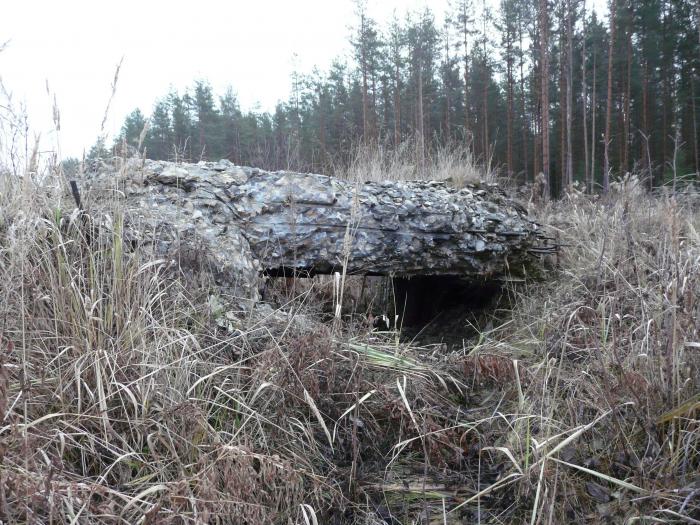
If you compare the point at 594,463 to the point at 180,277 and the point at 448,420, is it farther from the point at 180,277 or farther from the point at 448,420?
the point at 180,277

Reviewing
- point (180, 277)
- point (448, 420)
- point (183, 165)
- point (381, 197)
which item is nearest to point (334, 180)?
point (381, 197)

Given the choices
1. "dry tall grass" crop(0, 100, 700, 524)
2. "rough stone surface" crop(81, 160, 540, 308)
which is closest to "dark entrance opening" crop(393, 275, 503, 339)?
"rough stone surface" crop(81, 160, 540, 308)

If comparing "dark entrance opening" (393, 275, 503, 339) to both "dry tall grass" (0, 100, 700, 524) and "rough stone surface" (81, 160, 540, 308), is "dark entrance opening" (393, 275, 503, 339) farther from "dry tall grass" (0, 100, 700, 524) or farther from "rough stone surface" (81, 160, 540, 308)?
"dry tall grass" (0, 100, 700, 524)

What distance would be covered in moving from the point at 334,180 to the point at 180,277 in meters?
1.67

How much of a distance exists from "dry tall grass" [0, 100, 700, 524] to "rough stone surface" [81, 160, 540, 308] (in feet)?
1.29

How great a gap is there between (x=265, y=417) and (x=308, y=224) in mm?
1789

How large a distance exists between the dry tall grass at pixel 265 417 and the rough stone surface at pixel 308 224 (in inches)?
15.5

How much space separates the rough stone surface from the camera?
277 centimetres

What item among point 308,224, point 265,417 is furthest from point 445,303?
point 265,417

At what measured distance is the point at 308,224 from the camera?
3480 mm

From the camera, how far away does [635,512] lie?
1.54 meters

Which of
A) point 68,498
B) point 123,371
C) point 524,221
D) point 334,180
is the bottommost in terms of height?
point 68,498

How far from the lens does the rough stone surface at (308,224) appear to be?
2768mm

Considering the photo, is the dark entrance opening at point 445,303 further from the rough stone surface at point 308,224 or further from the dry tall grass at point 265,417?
the dry tall grass at point 265,417
